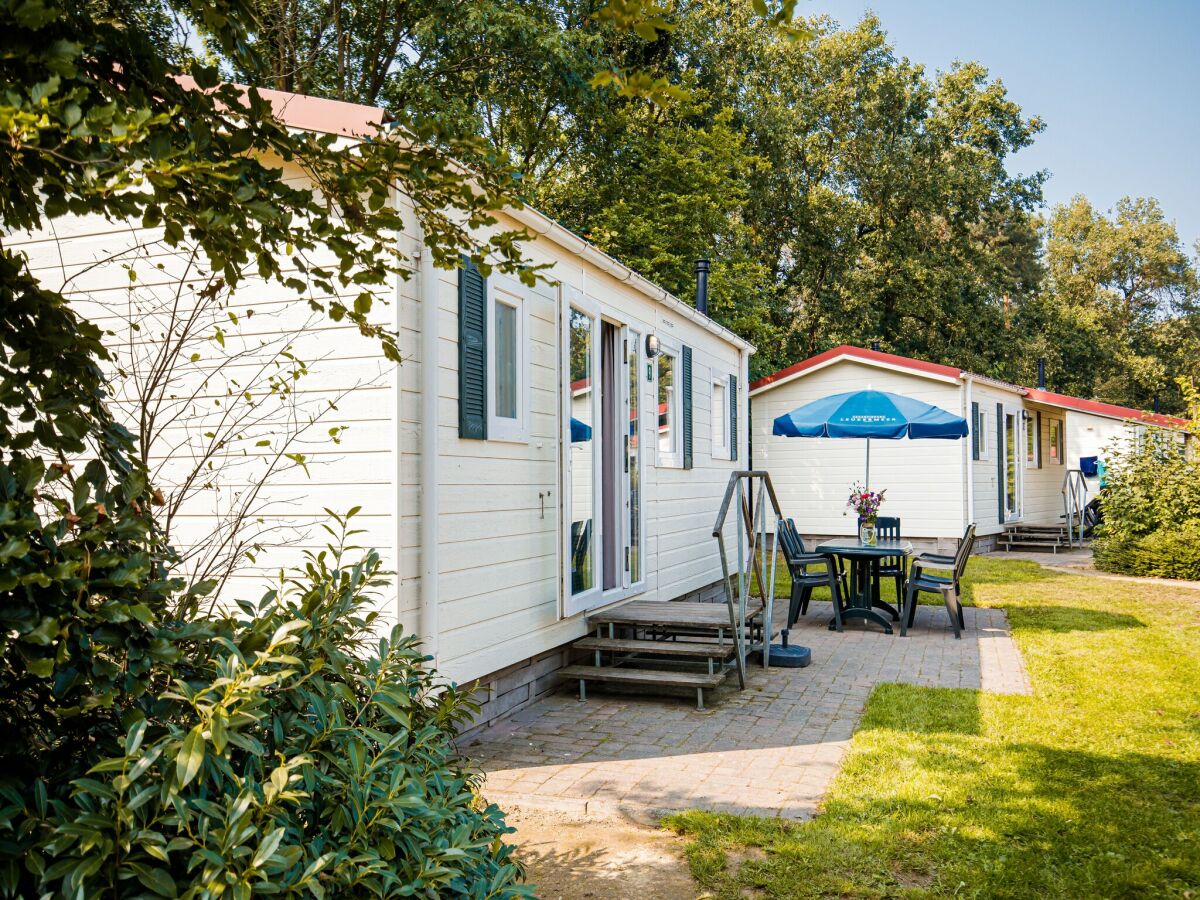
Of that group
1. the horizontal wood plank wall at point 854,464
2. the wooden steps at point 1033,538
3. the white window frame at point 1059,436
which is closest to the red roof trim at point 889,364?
the horizontal wood plank wall at point 854,464

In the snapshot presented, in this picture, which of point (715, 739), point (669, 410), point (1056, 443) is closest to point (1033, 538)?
point (1056, 443)

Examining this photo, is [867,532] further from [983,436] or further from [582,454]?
[983,436]

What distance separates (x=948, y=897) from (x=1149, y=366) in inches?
1453

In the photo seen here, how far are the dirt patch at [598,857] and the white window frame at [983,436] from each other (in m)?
15.0

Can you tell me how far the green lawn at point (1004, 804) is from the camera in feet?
11.9

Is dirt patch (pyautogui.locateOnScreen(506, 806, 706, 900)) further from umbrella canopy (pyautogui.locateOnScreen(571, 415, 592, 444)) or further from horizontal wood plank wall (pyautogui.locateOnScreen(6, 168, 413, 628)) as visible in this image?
umbrella canopy (pyautogui.locateOnScreen(571, 415, 592, 444))

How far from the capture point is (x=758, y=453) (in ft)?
59.2

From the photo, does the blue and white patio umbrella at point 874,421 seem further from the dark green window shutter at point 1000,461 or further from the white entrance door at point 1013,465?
the white entrance door at point 1013,465

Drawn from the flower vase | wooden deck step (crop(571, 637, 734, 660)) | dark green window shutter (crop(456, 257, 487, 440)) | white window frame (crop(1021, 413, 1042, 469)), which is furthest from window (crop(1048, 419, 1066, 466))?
dark green window shutter (crop(456, 257, 487, 440))

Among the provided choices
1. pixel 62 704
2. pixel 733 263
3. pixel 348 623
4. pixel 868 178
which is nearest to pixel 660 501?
pixel 348 623

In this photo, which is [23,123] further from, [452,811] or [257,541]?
[257,541]

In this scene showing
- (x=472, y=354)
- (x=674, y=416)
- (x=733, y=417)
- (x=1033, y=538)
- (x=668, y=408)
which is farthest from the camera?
(x=1033, y=538)

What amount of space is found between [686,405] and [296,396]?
5161mm

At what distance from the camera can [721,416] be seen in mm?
11375
